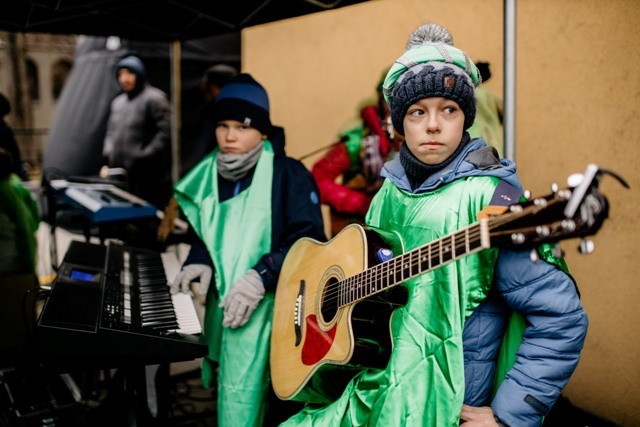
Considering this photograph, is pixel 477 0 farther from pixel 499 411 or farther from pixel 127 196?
pixel 499 411

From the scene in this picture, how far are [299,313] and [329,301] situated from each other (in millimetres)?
275

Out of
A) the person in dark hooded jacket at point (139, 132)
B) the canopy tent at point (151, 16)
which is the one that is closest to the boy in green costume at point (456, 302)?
the canopy tent at point (151, 16)

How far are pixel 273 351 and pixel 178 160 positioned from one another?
18.2ft

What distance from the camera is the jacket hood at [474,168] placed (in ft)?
5.51

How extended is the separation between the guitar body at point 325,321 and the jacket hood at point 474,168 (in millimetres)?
245

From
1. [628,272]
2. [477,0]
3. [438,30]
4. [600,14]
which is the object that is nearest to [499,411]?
[438,30]

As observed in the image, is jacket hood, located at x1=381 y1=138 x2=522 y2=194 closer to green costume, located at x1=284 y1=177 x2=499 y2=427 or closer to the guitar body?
green costume, located at x1=284 y1=177 x2=499 y2=427

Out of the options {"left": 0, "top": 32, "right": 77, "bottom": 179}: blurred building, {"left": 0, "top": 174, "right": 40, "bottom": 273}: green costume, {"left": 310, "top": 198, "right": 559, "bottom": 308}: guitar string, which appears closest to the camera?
{"left": 310, "top": 198, "right": 559, "bottom": 308}: guitar string

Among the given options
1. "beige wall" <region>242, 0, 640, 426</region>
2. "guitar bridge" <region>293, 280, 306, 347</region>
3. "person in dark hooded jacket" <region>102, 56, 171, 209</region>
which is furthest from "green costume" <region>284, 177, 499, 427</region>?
"person in dark hooded jacket" <region>102, 56, 171, 209</region>

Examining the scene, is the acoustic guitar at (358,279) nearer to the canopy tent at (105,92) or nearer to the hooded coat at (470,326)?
the hooded coat at (470,326)

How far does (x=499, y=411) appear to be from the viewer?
1620 mm

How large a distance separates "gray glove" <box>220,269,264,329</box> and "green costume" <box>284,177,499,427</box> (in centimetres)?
86

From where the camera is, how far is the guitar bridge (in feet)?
7.39

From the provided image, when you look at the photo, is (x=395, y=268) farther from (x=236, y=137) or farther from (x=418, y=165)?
(x=236, y=137)
